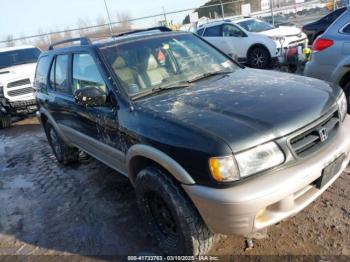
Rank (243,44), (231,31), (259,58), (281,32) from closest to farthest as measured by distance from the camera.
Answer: (281,32) < (259,58) < (243,44) < (231,31)

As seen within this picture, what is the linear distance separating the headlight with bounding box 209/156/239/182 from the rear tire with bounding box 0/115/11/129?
859 cm

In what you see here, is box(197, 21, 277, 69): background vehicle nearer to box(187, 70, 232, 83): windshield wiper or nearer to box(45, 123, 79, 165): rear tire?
box(45, 123, 79, 165): rear tire

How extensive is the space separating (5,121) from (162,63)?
7374 millimetres

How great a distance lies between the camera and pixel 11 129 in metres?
9.34

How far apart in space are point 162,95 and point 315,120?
131 cm

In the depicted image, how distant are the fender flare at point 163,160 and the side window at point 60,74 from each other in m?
1.76

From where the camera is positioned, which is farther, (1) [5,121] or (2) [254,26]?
(2) [254,26]

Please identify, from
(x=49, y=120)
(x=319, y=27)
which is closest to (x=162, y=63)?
(x=49, y=120)

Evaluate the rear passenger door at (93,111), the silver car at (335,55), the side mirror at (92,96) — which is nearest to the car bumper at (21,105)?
the rear passenger door at (93,111)

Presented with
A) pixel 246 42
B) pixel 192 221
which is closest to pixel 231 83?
pixel 192 221

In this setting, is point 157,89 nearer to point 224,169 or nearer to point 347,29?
point 224,169

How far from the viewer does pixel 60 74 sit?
4551 mm

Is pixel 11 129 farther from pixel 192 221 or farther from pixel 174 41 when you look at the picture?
pixel 192 221

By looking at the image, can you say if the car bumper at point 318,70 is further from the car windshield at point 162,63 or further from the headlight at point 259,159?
the headlight at point 259,159
